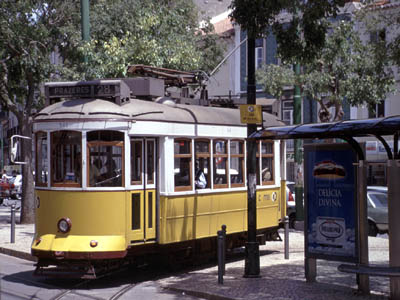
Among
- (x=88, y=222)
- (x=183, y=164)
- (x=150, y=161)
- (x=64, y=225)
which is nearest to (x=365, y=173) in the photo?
(x=183, y=164)

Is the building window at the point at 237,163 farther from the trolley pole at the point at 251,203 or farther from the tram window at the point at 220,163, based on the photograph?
the trolley pole at the point at 251,203

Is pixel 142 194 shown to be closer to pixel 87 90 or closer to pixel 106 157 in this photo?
pixel 106 157

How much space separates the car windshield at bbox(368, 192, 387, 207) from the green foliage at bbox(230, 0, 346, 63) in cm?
884

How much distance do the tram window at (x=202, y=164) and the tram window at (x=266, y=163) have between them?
5.84 ft

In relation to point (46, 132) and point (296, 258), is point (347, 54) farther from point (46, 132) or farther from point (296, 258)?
point (46, 132)

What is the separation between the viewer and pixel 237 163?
49.1 ft

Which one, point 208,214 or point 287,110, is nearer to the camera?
point 208,214

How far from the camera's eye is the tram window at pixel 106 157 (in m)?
12.3

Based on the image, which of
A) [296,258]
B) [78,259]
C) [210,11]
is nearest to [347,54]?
[296,258]

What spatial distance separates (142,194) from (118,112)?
1.44 meters

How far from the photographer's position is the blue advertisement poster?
1132cm

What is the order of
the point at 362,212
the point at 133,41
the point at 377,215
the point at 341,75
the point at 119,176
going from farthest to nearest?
the point at 341,75
the point at 377,215
the point at 133,41
the point at 119,176
the point at 362,212

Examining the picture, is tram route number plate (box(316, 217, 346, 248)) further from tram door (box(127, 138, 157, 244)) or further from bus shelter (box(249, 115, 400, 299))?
tram door (box(127, 138, 157, 244))

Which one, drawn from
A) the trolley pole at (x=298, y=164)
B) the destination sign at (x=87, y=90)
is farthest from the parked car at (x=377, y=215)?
the destination sign at (x=87, y=90)
